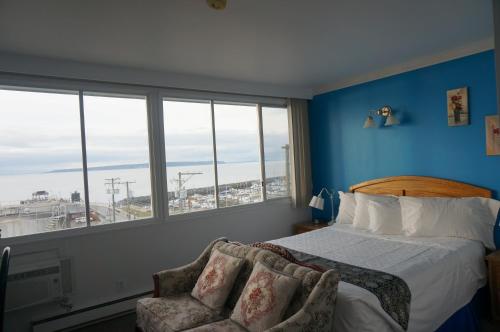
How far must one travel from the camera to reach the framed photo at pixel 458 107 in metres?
3.16

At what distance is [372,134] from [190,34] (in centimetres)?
255

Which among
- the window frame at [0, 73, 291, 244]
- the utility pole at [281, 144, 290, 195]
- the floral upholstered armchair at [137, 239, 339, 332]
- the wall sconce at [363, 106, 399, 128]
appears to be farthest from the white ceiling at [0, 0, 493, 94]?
the floral upholstered armchair at [137, 239, 339, 332]

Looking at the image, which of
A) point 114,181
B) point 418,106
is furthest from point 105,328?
point 418,106

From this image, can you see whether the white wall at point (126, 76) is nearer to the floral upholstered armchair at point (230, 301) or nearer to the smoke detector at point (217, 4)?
the smoke detector at point (217, 4)

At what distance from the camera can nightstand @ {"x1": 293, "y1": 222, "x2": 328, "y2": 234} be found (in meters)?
4.27

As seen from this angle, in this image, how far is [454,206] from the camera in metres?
3.01

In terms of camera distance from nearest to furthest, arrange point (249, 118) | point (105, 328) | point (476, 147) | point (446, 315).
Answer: point (446, 315)
point (105, 328)
point (476, 147)
point (249, 118)

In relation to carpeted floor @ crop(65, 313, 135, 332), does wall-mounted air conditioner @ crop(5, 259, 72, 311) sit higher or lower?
higher

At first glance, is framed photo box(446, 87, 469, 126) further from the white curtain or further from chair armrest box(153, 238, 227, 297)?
chair armrest box(153, 238, 227, 297)

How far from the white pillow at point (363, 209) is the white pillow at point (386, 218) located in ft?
0.29

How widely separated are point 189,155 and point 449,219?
275 centimetres

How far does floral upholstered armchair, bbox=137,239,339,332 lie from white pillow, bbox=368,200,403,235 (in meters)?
1.58

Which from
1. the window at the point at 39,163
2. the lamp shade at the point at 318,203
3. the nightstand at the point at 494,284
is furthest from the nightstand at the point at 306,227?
the window at the point at 39,163

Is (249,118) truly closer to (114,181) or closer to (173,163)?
(173,163)
